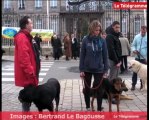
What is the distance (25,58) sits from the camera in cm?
671

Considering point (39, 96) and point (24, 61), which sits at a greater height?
point (24, 61)

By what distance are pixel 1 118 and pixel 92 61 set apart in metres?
2.83

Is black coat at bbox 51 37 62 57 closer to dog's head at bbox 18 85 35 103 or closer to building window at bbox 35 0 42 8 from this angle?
dog's head at bbox 18 85 35 103

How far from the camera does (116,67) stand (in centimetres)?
960

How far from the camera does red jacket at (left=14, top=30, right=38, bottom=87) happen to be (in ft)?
22.0

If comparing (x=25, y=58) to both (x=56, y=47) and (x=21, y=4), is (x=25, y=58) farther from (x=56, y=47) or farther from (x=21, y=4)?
(x=21, y=4)

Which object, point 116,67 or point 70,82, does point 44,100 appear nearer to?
point 116,67

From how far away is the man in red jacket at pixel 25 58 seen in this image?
22.1 feet

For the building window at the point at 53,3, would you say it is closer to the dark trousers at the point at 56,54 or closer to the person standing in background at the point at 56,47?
the person standing in background at the point at 56,47

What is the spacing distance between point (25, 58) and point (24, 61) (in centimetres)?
5

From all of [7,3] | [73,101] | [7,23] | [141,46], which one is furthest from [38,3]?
[73,101]

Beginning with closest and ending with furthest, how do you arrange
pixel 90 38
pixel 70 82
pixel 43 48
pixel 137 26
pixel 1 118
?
pixel 1 118 → pixel 90 38 → pixel 70 82 → pixel 43 48 → pixel 137 26

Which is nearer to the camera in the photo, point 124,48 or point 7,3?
point 124,48

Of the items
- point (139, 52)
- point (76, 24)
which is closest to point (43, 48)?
point (76, 24)
